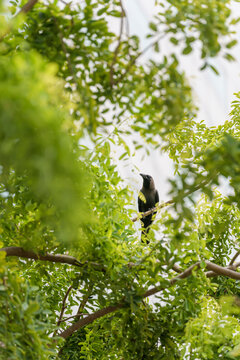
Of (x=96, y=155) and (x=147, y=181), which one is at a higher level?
(x=147, y=181)

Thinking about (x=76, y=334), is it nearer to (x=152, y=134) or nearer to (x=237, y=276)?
(x=237, y=276)

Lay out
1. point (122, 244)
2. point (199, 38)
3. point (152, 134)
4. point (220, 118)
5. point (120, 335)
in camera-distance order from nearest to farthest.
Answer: point (199, 38), point (152, 134), point (122, 244), point (120, 335), point (220, 118)

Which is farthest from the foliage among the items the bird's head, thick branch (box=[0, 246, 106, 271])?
the bird's head

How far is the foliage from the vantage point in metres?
0.94

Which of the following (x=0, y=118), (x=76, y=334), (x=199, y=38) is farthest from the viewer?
(x=76, y=334)

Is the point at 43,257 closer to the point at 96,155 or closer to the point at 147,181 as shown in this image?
the point at 96,155

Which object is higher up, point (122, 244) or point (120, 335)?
point (122, 244)

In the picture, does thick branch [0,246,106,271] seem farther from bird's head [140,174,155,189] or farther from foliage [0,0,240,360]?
bird's head [140,174,155,189]

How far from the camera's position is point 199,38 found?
4.31ft

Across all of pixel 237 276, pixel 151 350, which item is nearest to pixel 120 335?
pixel 151 350

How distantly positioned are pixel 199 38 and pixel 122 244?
36.7 inches

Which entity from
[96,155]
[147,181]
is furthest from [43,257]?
[147,181]

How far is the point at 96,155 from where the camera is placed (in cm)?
193

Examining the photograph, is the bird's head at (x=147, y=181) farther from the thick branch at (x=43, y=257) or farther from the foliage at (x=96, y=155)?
the thick branch at (x=43, y=257)
